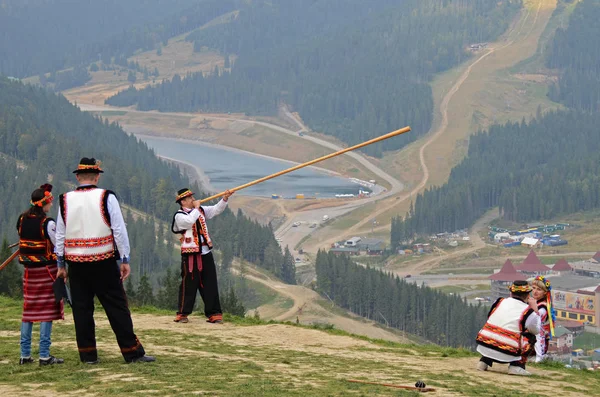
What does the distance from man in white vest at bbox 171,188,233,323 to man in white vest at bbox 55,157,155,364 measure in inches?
191

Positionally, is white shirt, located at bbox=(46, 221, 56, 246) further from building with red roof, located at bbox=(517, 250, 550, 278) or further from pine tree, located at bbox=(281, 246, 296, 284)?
building with red roof, located at bbox=(517, 250, 550, 278)

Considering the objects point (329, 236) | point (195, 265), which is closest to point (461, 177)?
point (329, 236)

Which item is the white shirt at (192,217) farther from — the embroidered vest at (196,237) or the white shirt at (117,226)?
the white shirt at (117,226)

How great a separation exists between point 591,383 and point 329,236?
123 m

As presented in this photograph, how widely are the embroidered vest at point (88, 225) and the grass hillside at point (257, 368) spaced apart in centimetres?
145

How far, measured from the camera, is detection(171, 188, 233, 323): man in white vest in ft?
62.2

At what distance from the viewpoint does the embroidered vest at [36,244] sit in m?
14.4

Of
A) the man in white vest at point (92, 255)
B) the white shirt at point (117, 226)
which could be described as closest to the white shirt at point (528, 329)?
the man in white vest at point (92, 255)

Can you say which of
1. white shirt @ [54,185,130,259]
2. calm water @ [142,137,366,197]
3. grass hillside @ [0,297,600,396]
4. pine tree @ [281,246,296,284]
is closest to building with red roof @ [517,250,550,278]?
pine tree @ [281,246,296,284]

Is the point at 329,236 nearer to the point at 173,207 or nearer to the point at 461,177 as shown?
the point at 173,207

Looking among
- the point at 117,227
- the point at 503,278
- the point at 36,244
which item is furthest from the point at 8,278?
the point at 503,278

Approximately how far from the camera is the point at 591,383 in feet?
49.8

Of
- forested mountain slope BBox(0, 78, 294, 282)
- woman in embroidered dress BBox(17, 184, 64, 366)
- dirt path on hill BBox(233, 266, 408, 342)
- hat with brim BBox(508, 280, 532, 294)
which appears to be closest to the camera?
woman in embroidered dress BBox(17, 184, 64, 366)

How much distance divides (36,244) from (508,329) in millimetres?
6550
